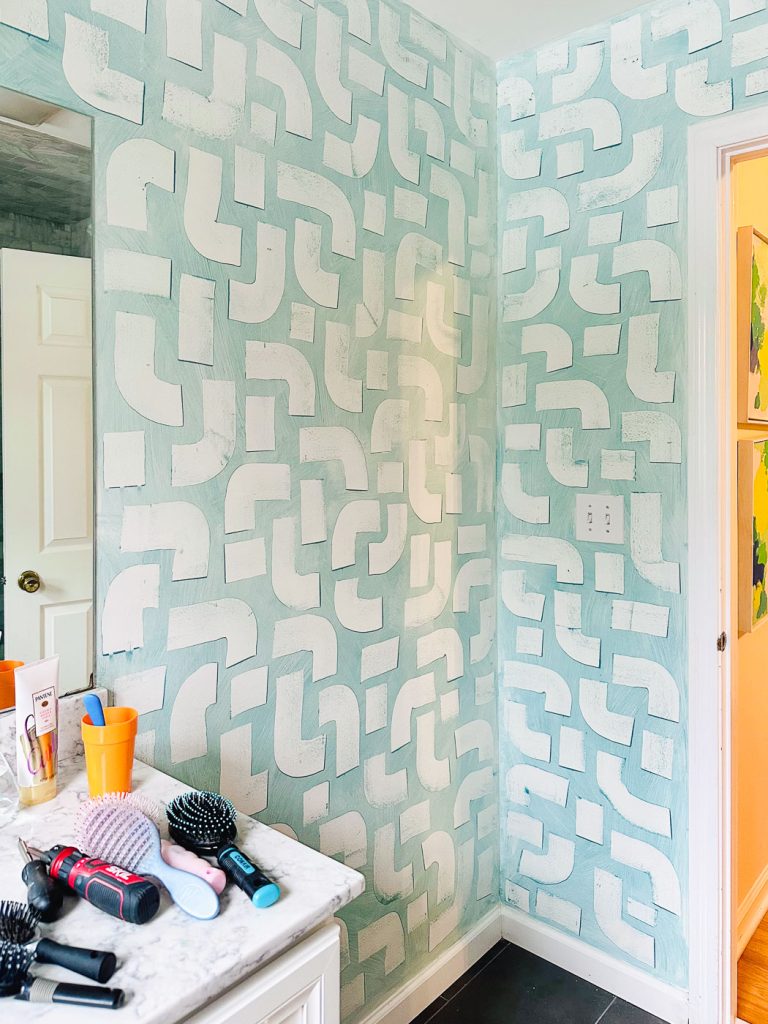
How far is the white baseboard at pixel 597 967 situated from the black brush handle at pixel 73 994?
1.60 metres

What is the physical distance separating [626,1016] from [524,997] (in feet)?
0.80

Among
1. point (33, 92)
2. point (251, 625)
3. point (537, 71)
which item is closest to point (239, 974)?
point (251, 625)

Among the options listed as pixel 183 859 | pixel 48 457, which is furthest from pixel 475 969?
pixel 48 457

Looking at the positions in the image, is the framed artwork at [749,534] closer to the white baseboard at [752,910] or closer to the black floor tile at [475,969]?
the white baseboard at [752,910]

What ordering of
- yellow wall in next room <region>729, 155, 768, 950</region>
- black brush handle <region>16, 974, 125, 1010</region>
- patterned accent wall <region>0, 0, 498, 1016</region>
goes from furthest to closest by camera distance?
yellow wall in next room <region>729, 155, 768, 950</region>
patterned accent wall <region>0, 0, 498, 1016</region>
black brush handle <region>16, 974, 125, 1010</region>

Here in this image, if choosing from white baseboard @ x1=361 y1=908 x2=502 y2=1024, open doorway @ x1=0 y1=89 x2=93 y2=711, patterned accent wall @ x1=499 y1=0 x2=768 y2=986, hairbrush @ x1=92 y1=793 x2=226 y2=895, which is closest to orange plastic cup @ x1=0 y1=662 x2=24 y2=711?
open doorway @ x1=0 y1=89 x2=93 y2=711

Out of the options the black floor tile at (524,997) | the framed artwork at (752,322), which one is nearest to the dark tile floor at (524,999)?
the black floor tile at (524,997)

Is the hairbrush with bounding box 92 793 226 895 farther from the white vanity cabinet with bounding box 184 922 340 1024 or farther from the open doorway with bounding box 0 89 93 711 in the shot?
the open doorway with bounding box 0 89 93 711

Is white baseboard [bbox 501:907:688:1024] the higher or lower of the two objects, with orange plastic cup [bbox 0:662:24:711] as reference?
lower

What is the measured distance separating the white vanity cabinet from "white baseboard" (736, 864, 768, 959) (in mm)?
1606

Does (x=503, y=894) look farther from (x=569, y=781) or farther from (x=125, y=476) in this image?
(x=125, y=476)

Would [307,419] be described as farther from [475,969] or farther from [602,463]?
[475,969]

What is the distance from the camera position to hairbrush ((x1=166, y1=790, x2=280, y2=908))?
31.9 inches

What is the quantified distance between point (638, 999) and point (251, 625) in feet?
4.52
